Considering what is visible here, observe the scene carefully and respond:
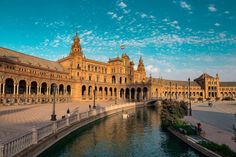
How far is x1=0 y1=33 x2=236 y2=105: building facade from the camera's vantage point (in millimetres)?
52572

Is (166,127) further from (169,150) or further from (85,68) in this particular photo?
(85,68)

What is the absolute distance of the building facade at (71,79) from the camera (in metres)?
52.6

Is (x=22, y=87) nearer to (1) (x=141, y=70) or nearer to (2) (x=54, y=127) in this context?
(2) (x=54, y=127)

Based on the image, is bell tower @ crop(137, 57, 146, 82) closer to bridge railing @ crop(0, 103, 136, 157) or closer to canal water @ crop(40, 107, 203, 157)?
bridge railing @ crop(0, 103, 136, 157)

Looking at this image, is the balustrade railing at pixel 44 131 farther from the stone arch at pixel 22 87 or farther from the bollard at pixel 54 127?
the stone arch at pixel 22 87

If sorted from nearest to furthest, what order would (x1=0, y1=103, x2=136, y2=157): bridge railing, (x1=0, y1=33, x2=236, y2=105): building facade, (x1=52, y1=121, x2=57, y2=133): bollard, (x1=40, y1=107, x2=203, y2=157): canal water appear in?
(x1=0, y1=103, x2=136, y2=157): bridge railing < (x1=40, y1=107, x2=203, y2=157): canal water < (x1=52, y1=121, x2=57, y2=133): bollard < (x1=0, y1=33, x2=236, y2=105): building facade

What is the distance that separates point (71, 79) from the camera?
76875 millimetres

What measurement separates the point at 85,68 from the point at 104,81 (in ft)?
45.6

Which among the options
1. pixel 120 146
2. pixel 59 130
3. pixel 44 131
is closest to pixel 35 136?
pixel 44 131

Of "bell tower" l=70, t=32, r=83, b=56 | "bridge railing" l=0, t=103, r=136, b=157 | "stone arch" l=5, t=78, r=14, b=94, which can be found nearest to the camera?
"bridge railing" l=0, t=103, r=136, b=157

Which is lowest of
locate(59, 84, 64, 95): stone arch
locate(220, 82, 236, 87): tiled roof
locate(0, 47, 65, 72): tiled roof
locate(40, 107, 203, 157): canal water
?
locate(40, 107, 203, 157): canal water

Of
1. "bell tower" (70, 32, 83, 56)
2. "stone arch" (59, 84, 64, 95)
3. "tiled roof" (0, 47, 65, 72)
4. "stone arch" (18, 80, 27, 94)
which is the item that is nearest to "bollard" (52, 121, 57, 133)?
"tiled roof" (0, 47, 65, 72)

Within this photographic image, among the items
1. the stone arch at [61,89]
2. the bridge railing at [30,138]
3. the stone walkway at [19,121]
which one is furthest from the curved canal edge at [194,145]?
the stone arch at [61,89]

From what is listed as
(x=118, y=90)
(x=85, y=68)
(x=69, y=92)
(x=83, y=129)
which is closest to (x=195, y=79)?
(x=118, y=90)
